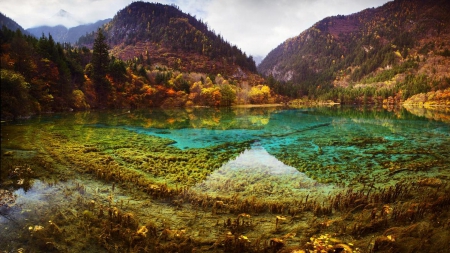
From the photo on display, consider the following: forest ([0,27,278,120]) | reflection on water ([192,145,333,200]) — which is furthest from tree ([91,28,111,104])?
reflection on water ([192,145,333,200])

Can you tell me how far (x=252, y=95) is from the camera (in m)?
126

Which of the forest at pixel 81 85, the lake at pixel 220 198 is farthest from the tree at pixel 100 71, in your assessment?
the lake at pixel 220 198

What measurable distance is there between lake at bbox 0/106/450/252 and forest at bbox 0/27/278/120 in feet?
73.0

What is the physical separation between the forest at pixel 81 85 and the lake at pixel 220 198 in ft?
73.0

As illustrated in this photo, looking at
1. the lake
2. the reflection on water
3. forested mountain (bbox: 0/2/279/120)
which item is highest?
forested mountain (bbox: 0/2/279/120)

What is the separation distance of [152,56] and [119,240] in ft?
671

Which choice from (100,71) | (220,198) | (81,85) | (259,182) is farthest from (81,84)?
(220,198)

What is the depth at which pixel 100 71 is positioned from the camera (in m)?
75.8

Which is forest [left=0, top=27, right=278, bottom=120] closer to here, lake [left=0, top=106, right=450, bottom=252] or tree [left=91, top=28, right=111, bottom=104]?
tree [left=91, top=28, right=111, bottom=104]

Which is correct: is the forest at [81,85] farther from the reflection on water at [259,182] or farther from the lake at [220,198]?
the reflection on water at [259,182]

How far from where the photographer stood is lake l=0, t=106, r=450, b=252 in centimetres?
698

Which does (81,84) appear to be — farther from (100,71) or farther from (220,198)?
(220,198)

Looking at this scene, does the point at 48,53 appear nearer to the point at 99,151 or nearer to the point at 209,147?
the point at 99,151

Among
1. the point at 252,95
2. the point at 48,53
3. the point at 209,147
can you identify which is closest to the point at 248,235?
the point at 209,147
